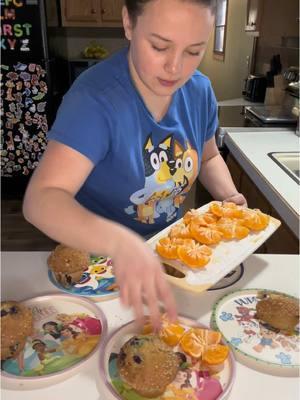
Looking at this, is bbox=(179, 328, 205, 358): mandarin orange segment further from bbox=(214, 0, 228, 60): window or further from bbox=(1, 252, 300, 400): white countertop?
bbox=(214, 0, 228, 60): window

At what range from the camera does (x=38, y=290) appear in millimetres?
848

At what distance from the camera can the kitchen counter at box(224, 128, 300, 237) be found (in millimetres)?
1380

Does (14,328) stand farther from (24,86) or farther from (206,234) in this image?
(24,86)

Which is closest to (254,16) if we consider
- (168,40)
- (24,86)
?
(24,86)

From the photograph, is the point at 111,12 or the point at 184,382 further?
the point at 111,12

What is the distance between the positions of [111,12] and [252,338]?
3.51 metres

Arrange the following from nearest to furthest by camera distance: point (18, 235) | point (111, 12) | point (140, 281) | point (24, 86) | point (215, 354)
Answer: point (140, 281) < point (215, 354) < point (18, 235) < point (24, 86) < point (111, 12)

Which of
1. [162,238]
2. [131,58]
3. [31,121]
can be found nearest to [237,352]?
[162,238]

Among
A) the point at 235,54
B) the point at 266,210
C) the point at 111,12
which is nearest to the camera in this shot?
the point at 266,210

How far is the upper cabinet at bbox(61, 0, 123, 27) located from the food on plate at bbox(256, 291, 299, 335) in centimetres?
340

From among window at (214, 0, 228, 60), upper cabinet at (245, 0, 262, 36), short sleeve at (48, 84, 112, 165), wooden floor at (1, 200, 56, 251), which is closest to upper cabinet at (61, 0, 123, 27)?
upper cabinet at (245, 0, 262, 36)

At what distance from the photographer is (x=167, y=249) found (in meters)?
0.84

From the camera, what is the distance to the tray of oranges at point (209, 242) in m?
0.81

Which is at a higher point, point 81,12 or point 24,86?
point 81,12
